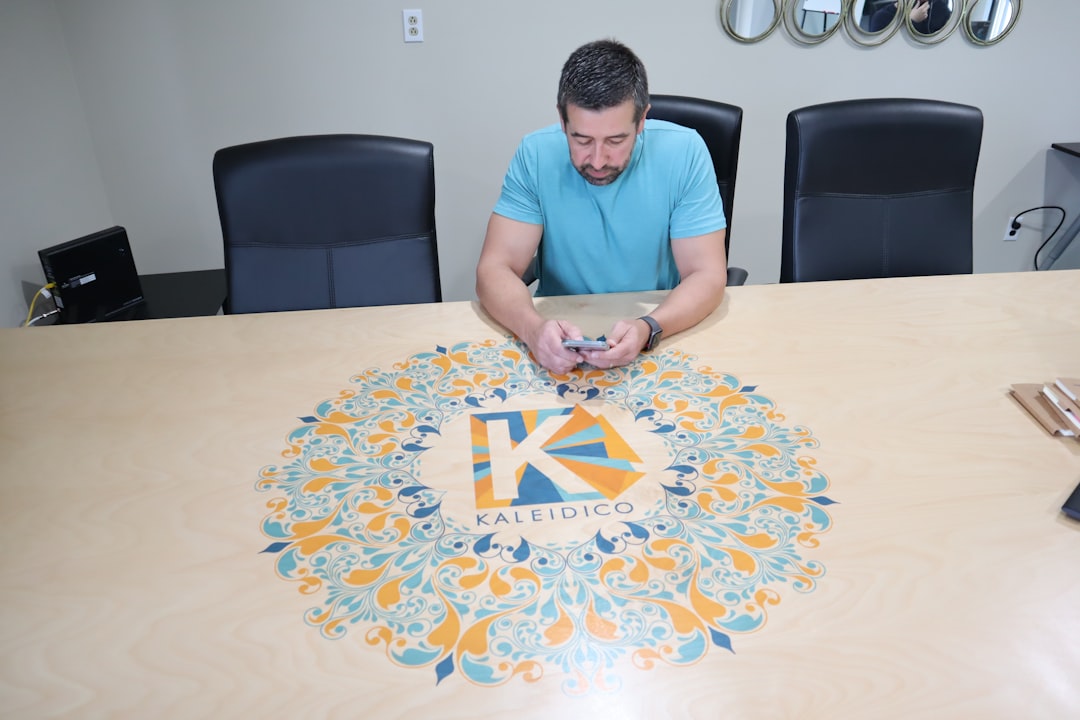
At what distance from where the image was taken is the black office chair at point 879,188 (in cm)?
171

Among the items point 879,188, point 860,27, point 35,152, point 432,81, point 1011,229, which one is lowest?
point 1011,229

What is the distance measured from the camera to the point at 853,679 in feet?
2.37

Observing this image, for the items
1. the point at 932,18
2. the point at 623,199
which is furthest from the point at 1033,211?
the point at 623,199

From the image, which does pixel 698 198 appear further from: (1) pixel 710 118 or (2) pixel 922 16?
(2) pixel 922 16

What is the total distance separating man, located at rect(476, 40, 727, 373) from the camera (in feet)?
4.53

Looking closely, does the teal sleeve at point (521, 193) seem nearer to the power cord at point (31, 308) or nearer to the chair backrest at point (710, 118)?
the chair backrest at point (710, 118)

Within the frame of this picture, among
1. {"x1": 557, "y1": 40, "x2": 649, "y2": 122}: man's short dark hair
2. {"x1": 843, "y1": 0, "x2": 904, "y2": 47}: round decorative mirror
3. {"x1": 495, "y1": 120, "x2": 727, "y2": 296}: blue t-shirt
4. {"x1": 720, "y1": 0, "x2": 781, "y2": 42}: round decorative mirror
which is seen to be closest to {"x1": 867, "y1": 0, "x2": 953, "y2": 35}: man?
{"x1": 843, "y1": 0, "x2": 904, "y2": 47}: round decorative mirror

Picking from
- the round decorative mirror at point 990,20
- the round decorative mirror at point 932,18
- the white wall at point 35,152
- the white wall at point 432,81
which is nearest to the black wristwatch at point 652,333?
the white wall at point 432,81

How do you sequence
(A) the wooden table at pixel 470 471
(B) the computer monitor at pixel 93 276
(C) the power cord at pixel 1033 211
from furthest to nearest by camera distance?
(C) the power cord at pixel 1033 211, (B) the computer monitor at pixel 93 276, (A) the wooden table at pixel 470 471

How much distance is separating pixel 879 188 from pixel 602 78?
32.9 inches

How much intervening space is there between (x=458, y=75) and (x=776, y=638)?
2.32m

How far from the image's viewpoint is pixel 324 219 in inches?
63.5

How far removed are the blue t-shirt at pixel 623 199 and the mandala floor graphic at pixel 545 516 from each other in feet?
1.53

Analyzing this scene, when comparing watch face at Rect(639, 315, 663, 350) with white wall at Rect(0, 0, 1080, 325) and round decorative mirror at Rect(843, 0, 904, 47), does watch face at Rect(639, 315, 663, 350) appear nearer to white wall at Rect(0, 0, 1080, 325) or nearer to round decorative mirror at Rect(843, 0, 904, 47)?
white wall at Rect(0, 0, 1080, 325)
